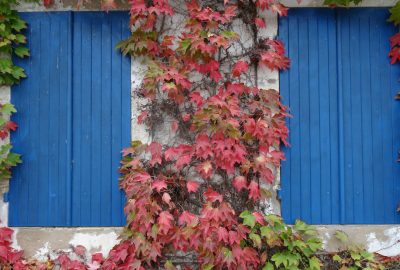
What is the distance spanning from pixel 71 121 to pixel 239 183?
186 cm

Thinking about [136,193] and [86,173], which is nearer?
[136,193]

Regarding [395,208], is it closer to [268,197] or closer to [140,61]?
[268,197]

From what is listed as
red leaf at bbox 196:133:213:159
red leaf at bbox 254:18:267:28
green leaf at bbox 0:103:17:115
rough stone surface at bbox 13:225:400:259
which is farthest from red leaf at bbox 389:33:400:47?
green leaf at bbox 0:103:17:115

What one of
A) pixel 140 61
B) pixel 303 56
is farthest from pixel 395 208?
pixel 140 61

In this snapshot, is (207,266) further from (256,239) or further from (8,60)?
(8,60)

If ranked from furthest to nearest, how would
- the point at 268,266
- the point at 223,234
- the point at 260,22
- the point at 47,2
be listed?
the point at 47,2 < the point at 260,22 < the point at 268,266 < the point at 223,234

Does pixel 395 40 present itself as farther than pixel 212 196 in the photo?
Yes

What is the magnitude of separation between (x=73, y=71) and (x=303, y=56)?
2.43 metres

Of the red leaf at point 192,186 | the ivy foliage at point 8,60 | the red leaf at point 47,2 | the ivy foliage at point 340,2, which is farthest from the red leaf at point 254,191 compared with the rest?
the red leaf at point 47,2

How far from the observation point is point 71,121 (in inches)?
180

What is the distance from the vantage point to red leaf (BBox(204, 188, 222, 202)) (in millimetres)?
4254

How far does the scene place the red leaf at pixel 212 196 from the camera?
14.0ft

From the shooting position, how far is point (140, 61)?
15.1 ft

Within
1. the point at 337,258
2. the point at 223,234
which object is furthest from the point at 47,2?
the point at 337,258
